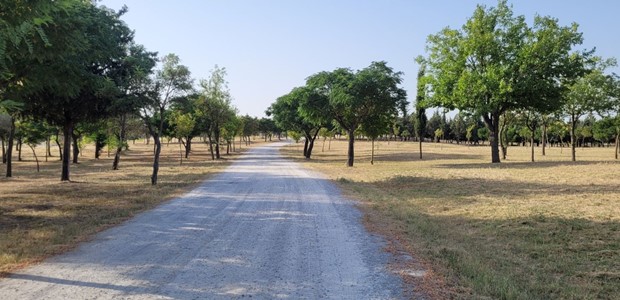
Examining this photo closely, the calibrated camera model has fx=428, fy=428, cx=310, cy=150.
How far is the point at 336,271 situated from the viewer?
6.30 meters

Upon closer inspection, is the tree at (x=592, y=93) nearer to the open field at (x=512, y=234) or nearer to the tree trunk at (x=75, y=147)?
the open field at (x=512, y=234)

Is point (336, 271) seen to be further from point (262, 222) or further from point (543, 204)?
point (543, 204)

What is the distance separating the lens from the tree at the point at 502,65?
96.4ft

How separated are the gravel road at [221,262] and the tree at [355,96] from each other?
21855mm

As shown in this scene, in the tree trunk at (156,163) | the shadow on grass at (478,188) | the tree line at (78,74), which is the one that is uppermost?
the tree line at (78,74)

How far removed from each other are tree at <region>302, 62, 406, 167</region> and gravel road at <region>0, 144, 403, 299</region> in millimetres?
21855

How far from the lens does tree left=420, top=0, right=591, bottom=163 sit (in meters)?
29.4

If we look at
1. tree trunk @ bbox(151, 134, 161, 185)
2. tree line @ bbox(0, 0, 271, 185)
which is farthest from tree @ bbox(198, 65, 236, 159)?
tree trunk @ bbox(151, 134, 161, 185)

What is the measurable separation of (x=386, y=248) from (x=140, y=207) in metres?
7.92

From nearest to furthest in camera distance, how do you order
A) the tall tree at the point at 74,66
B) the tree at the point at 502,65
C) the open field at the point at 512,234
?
the open field at the point at 512,234
the tall tree at the point at 74,66
the tree at the point at 502,65

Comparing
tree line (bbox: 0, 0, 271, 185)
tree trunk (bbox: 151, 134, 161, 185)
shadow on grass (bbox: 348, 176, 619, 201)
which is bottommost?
shadow on grass (bbox: 348, 176, 619, 201)

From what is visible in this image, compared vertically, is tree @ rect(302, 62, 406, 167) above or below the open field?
above

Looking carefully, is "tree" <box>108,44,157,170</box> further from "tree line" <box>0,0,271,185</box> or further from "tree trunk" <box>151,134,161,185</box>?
"tree trunk" <box>151,134,161,185</box>

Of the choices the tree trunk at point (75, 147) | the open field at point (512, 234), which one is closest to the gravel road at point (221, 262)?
the open field at point (512, 234)
